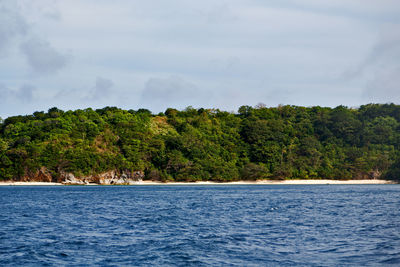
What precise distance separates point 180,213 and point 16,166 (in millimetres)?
96974

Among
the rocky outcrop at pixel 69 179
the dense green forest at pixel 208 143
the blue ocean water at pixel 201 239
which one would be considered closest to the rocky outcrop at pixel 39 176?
the dense green forest at pixel 208 143

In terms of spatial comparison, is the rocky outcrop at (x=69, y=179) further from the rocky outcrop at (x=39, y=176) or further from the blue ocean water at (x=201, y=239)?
the blue ocean water at (x=201, y=239)

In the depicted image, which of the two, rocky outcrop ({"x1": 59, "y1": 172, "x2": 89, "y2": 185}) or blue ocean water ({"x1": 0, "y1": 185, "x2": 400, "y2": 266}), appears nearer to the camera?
blue ocean water ({"x1": 0, "y1": 185, "x2": 400, "y2": 266})

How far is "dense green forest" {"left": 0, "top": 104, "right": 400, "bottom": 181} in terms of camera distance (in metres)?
134

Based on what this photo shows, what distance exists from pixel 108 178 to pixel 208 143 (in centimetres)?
4158

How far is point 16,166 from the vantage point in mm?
127375

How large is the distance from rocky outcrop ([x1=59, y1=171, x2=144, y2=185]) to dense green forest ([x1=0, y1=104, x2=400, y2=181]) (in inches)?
73.7

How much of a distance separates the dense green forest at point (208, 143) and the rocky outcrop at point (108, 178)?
187 centimetres

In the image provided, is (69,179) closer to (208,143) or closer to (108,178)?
(108,178)

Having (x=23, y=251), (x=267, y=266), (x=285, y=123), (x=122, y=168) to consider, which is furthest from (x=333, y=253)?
(x=285, y=123)

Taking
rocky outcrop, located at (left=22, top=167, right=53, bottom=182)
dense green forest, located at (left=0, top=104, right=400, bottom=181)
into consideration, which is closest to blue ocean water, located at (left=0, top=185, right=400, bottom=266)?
rocky outcrop, located at (left=22, top=167, right=53, bottom=182)

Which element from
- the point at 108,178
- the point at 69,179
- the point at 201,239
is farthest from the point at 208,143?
the point at 201,239

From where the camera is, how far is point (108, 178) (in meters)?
137

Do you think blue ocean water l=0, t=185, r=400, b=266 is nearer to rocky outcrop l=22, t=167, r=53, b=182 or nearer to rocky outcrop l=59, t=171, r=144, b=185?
rocky outcrop l=59, t=171, r=144, b=185
